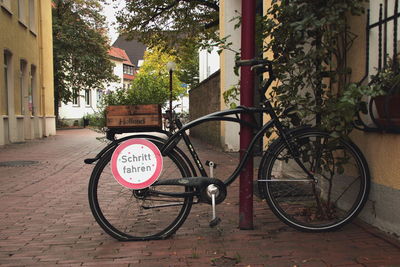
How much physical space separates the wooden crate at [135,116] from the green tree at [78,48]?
2850cm

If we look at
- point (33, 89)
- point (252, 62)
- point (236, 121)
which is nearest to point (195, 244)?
point (236, 121)

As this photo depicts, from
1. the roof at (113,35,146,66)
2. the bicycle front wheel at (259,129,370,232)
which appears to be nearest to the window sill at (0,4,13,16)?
the bicycle front wheel at (259,129,370,232)

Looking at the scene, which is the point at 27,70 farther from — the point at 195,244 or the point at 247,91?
the point at 195,244

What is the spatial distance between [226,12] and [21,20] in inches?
397

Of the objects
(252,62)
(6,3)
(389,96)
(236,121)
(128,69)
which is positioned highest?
(128,69)

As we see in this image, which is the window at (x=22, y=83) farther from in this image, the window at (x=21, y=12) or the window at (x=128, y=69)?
the window at (x=128, y=69)

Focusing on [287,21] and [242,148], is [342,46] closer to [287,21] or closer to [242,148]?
[287,21]

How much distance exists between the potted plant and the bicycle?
37cm

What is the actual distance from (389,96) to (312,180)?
3.16ft

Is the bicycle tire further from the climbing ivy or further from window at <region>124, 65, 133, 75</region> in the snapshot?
window at <region>124, 65, 133, 75</region>

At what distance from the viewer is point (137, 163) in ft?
11.4

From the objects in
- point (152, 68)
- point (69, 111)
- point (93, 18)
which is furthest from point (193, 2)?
point (152, 68)

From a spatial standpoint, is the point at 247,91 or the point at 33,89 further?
the point at 33,89

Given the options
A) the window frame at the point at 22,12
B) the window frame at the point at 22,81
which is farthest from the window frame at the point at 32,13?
the window frame at the point at 22,81
